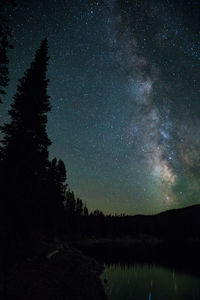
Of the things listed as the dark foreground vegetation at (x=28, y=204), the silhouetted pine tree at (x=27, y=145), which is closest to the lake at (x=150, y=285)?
the dark foreground vegetation at (x=28, y=204)

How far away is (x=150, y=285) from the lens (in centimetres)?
2420

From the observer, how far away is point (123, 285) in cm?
2294

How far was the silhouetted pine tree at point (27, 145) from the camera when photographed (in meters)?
14.3

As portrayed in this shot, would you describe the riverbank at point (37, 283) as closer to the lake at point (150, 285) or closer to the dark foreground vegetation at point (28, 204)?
the dark foreground vegetation at point (28, 204)

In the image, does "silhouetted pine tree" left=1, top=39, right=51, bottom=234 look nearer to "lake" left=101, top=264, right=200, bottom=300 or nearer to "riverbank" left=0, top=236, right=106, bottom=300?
"riverbank" left=0, top=236, right=106, bottom=300

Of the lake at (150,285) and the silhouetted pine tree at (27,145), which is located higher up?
the silhouetted pine tree at (27,145)

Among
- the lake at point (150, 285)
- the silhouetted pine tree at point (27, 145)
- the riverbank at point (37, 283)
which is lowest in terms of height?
the lake at point (150, 285)

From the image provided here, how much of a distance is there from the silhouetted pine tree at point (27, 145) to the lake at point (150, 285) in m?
11.7

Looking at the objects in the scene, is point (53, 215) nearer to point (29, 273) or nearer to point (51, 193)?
point (51, 193)

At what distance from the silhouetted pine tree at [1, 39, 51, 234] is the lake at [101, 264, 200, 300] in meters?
11.7

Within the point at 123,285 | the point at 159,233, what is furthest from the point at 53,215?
the point at 159,233

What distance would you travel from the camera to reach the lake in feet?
64.8

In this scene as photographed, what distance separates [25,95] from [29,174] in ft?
23.4

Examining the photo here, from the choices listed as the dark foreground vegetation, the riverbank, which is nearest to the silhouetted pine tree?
the dark foreground vegetation
